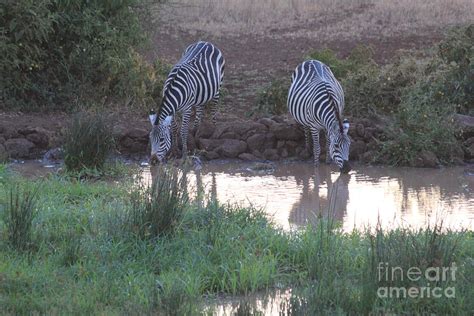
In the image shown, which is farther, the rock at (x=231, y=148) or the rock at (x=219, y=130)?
the rock at (x=219, y=130)

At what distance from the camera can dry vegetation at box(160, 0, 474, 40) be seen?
22469 mm

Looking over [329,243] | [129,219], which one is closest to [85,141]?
[129,219]

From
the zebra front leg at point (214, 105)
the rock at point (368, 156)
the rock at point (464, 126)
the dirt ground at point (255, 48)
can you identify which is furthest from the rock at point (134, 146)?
the rock at point (464, 126)

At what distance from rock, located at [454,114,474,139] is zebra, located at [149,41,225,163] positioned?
3.77 metres

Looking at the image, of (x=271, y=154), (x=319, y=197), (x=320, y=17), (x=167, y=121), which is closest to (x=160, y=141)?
(x=167, y=121)

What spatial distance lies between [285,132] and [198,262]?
6711 mm

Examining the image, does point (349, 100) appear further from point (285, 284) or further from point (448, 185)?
point (285, 284)

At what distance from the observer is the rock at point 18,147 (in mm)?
13312

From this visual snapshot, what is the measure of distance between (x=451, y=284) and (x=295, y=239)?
1888 millimetres

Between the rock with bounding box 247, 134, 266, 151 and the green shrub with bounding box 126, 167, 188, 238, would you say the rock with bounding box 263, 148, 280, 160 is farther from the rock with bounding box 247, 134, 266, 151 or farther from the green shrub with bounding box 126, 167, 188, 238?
the green shrub with bounding box 126, 167, 188, 238

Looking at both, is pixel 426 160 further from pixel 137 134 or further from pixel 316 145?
pixel 137 134

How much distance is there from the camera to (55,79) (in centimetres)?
1585

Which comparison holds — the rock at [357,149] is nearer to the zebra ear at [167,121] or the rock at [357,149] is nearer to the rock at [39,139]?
the zebra ear at [167,121]

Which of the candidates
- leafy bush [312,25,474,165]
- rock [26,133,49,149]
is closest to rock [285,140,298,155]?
leafy bush [312,25,474,165]
